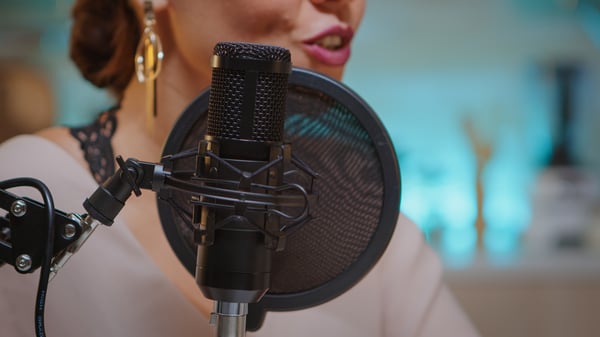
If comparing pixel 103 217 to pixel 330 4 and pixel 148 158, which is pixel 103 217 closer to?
pixel 148 158

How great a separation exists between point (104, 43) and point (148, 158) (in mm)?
140

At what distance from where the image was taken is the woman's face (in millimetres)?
944

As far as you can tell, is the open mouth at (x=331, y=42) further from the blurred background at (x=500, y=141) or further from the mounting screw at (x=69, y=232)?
the mounting screw at (x=69, y=232)

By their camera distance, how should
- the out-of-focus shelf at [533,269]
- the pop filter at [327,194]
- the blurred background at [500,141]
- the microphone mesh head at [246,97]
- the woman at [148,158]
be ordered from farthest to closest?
the out-of-focus shelf at [533,269] < the blurred background at [500,141] < the woman at [148,158] < the pop filter at [327,194] < the microphone mesh head at [246,97]

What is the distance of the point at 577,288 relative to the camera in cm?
146

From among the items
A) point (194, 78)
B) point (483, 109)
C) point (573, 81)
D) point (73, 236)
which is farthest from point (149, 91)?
point (573, 81)

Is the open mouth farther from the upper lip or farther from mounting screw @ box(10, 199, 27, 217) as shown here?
mounting screw @ box(10, 199, 27, 217)

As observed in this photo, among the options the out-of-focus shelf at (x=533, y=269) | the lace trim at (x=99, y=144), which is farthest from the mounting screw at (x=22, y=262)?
the out-of-focus shelf at (x=533, y=269)

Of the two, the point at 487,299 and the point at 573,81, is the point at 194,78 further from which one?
the point at 573,81

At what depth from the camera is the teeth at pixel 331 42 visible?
98cm

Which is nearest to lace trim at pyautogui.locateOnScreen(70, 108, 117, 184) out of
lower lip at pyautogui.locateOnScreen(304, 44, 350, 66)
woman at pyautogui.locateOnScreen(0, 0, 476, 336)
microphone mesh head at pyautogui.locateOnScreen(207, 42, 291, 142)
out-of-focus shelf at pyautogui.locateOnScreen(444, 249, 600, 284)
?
woman at pyautogui.locateOnScreen(0, 0, 476, 336)

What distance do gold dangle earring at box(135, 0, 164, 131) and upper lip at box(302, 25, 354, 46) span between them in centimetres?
16

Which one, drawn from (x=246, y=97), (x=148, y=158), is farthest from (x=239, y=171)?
(x=148, y=158)

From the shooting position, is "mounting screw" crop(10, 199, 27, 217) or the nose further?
the nose
